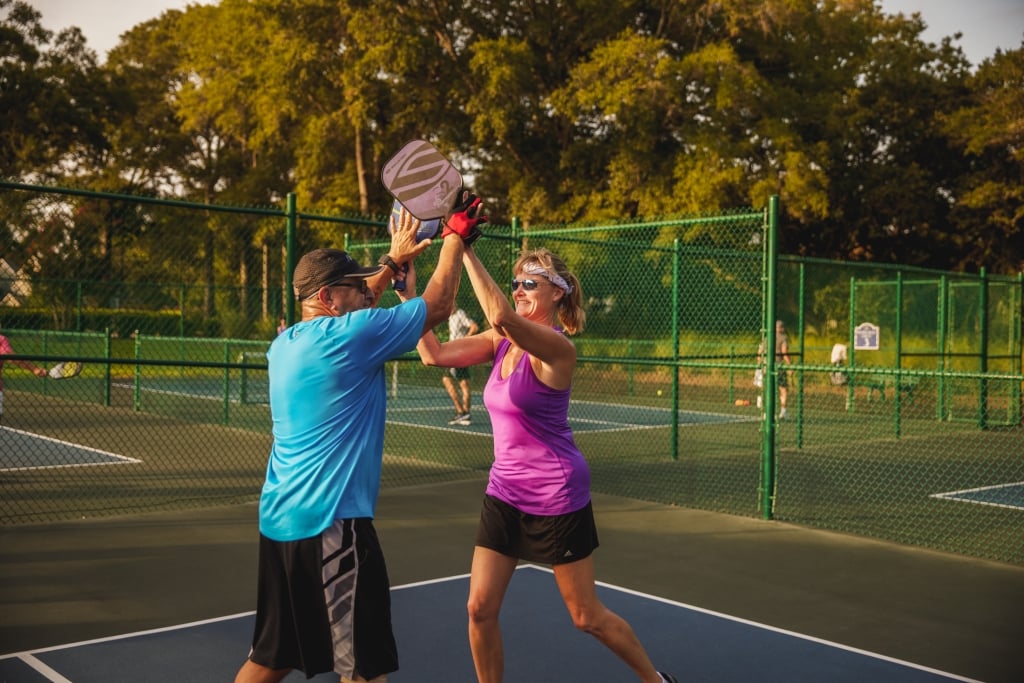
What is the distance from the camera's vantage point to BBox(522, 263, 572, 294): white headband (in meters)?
3.81

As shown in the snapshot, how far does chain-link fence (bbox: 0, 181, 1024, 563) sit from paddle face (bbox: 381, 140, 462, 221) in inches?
157

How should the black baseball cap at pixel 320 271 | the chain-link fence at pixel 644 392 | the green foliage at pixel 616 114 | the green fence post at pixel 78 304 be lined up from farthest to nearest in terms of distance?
the green foliage at pixel 616 114, the green fence post at pixel 78 304, the chain-link fence at pixel 644 392, the black baseball cap at pixel 320 271

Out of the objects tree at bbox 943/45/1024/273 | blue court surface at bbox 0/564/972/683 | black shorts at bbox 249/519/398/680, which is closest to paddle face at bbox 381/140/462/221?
black shorts at bbox 249/519/398/680

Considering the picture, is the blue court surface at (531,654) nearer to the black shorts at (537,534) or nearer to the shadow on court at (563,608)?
the shadow on court at (563,608)

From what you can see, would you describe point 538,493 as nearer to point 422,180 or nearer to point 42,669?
point 422,180

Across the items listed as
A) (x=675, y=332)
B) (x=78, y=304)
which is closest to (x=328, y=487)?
(x=675, y=332)

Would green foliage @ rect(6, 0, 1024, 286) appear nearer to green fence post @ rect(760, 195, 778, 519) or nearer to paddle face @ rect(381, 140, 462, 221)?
green fence post @ rect(760, 195, 778, 519)

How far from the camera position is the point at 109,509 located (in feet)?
26.1

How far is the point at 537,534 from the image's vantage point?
12.1 feet

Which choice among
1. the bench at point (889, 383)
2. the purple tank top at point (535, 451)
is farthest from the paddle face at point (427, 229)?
the bench at point (889, 383)

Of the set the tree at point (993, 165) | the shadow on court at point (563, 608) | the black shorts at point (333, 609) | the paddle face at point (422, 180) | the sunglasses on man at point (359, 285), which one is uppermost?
the tree at point (993, 165)

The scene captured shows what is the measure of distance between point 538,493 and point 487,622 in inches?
20.8

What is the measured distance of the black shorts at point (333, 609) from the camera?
284cm

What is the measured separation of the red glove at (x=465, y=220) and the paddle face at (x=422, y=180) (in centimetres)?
4
